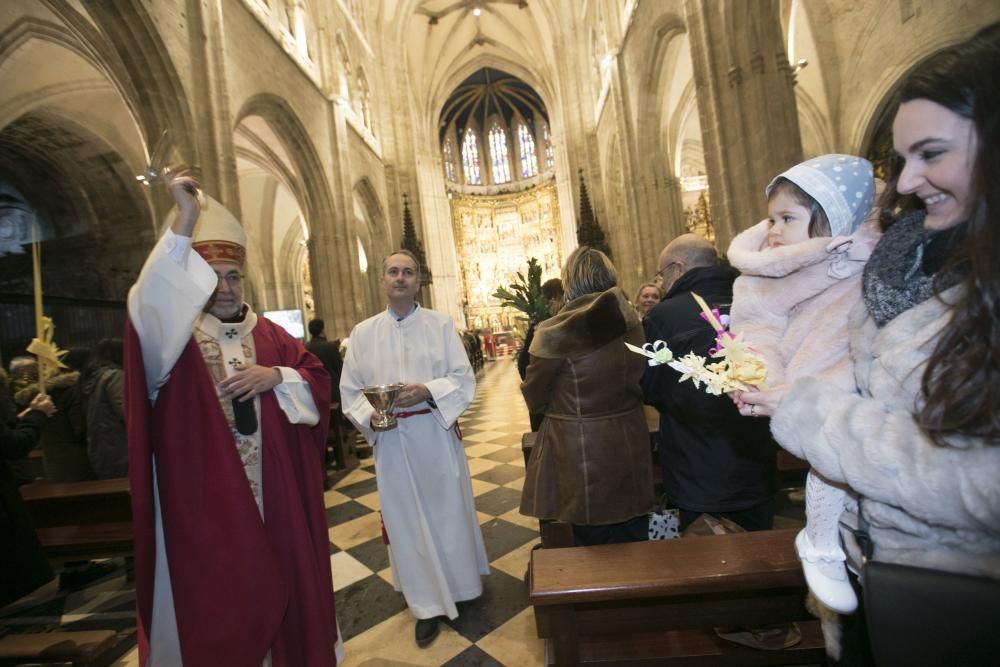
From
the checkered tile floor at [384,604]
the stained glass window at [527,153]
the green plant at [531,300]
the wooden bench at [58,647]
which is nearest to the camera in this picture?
the wooden bench at [58,647]

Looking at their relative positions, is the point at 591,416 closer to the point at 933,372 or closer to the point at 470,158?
the point at 933,372

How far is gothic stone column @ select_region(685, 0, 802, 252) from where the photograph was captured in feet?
17.6

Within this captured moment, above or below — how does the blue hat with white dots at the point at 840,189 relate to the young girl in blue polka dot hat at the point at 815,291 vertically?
above

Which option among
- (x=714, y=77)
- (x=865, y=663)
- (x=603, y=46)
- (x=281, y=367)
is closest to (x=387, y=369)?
(x=281, y=367)

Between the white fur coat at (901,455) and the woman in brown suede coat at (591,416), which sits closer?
the white fur coat at (901,455)

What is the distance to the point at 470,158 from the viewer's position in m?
31.4

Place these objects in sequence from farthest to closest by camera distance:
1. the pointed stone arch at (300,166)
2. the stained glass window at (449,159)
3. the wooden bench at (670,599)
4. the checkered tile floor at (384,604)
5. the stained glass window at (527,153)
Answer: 1. the stained glass window at (527,153)
2. the stained glass window at (449,159)
3. the pointed stone arch at (300,166)
4. the checkered tile floor at (384,604)
5. the wooden bench at (670,599)

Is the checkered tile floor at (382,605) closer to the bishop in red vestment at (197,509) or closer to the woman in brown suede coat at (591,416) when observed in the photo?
the bishop in red vestment at (197,509)

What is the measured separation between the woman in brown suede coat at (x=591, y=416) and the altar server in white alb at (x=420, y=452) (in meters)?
0.52

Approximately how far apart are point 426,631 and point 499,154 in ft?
106

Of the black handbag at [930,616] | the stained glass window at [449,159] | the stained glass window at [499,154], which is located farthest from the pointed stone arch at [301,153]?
the stained glass window at [499,154]

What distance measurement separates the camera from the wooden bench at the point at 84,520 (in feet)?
8.67

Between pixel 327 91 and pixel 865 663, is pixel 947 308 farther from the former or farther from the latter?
pixel 327 91

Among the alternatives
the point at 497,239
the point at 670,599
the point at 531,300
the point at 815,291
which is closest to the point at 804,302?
the point at 815,291
